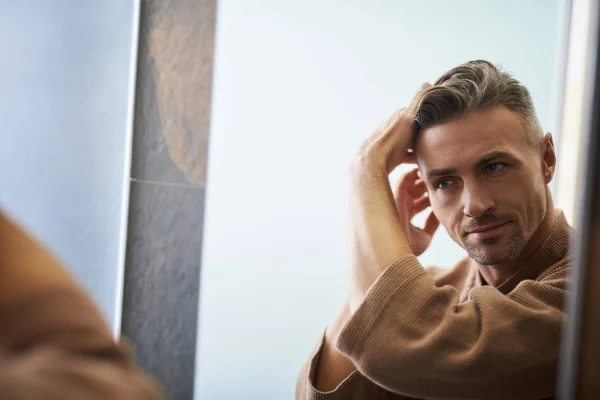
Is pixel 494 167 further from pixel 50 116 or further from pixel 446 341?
pixel 50 116

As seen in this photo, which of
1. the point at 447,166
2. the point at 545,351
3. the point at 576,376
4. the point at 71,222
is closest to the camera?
the point at 576,376

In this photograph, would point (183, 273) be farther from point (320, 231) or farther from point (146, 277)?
point (320, 231)

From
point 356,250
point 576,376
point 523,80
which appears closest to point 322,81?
point 523,80

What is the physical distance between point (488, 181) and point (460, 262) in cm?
19

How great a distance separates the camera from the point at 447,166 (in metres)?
0.86

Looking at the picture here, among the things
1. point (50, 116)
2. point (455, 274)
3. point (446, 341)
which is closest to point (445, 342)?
point (446, 341)

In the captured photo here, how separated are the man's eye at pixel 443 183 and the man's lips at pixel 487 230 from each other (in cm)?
6

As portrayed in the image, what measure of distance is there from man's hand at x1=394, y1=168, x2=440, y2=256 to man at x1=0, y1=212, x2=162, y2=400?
0.74 m

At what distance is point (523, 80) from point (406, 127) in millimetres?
216

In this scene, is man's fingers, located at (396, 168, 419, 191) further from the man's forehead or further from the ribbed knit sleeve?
the ribbed knit sleeve

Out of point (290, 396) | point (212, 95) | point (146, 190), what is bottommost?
point (290, 396)

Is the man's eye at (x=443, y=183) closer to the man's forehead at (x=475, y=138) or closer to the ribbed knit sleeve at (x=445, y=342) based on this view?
the man's forehead at (x=475, y=138)

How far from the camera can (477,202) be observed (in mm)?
828

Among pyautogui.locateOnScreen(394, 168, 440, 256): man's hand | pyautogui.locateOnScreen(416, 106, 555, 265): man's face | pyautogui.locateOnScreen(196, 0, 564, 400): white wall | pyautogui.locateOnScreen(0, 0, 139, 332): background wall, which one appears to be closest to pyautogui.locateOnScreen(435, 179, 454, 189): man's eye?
pyautogui.locateOnScreen(416, 106, 555, 265): man's face
